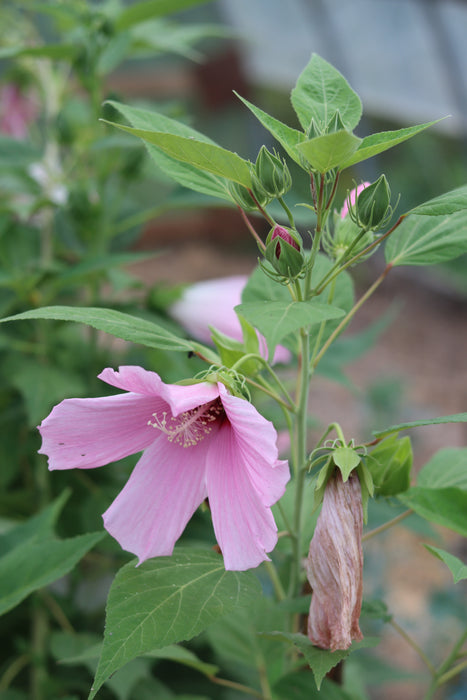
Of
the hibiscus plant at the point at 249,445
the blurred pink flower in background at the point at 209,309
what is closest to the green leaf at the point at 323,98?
the hibiscus plant at the point at 249,445

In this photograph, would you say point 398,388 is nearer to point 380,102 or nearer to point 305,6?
point 380,102

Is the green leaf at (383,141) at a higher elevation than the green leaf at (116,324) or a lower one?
higher

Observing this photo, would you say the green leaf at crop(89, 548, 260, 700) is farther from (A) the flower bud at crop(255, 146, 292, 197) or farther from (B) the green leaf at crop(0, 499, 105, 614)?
(A) the flower bud at crop(255, 146, 292, 197)

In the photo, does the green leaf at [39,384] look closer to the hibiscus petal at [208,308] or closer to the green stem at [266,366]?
the hibiscus petal at [208,308]

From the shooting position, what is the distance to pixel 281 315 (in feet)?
1.15

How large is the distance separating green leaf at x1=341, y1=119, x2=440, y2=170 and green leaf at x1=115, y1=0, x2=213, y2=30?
1.41 feet

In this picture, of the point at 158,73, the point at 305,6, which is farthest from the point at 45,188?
the point at 158,73

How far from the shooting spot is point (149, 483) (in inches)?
15.9

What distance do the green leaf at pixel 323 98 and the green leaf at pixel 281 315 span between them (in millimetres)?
→ 115

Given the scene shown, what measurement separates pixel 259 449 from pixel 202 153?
15 centimetres

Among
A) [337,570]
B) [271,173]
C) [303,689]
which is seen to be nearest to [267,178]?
[271,173]

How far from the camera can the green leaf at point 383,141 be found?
0.36 m

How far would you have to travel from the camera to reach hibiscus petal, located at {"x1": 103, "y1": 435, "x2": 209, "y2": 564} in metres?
0.39

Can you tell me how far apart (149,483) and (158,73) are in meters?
4.28
